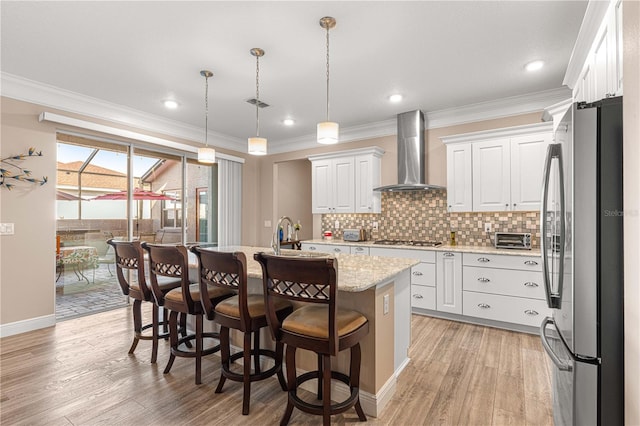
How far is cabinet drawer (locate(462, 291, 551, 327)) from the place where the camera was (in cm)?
335

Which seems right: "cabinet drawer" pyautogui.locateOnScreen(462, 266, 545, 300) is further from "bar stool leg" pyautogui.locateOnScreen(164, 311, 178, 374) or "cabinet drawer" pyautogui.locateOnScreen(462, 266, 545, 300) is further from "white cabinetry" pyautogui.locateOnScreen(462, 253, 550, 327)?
"bar stool leg" pyautogui.locateOnScreen(164, 311, 178, 374)

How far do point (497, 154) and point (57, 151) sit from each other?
5.44 meters

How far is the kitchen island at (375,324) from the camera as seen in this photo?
2.00m

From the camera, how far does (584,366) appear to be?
1259 mm

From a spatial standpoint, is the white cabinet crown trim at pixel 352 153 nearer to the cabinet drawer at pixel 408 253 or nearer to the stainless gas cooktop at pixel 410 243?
the stainless gas cooktop at pixel 410 243

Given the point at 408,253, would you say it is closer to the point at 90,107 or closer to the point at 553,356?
the point at 553,356

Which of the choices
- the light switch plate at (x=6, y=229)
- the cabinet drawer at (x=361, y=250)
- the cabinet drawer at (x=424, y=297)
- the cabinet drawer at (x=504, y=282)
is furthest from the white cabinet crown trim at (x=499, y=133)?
the light switch plate at (x=6, y=229)

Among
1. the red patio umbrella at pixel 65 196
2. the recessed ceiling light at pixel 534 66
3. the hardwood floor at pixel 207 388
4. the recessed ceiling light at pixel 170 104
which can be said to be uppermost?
the recessed ceiling light at pixel 534 66

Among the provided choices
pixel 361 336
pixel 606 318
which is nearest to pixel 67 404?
pixel 361 336

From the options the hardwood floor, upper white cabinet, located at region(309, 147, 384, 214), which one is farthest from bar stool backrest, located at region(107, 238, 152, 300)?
upper white cabinet, located at region(309, 147, 384, 214)

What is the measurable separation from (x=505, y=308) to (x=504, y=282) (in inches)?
11.5

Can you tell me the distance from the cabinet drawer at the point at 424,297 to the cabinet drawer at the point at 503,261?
0.57m

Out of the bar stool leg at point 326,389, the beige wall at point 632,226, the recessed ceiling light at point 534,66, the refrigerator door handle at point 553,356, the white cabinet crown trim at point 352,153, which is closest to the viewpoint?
the beige wall at point 632,226

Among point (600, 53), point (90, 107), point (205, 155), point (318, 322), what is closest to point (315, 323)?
point (318, 322)
